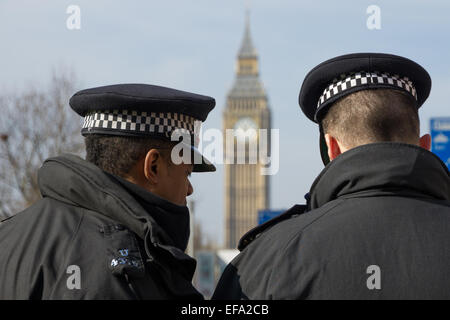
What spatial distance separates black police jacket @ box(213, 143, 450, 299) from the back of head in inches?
3.4

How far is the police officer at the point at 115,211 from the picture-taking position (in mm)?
2896

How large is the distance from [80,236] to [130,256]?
18 centimetres

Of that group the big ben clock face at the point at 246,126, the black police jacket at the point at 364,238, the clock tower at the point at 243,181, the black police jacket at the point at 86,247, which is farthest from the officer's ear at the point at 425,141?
the clock tower at the point at 243,181

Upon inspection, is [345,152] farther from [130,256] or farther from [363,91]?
[130,256]

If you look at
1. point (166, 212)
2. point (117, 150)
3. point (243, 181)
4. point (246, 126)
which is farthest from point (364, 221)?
point (243, 181)

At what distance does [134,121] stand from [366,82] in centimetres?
91

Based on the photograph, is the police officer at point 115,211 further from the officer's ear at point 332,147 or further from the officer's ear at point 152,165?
the officer's ear at point 332,147

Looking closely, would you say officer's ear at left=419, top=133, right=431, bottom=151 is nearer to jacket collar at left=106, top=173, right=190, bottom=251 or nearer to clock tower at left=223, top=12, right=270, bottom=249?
jacket collar at left=106, top=173, right=190, bottom=251

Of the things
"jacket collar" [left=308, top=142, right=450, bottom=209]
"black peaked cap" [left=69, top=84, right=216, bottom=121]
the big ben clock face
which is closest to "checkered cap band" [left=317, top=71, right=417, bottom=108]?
"jacket collar" [left=308, top=142, right=450, bottom=209]

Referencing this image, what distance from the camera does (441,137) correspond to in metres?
10.7

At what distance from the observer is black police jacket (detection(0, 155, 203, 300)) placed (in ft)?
9.45

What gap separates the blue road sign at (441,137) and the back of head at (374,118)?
24.7 feet
